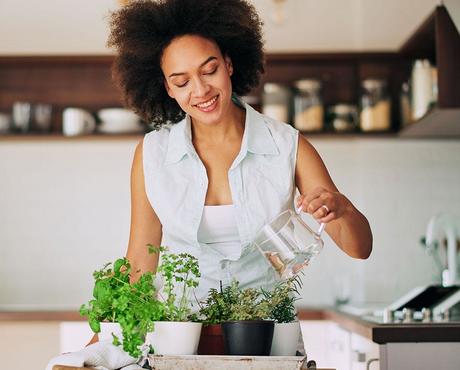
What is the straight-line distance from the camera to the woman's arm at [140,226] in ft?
7.00

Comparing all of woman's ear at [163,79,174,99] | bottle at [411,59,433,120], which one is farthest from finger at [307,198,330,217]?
bottle at [411,59,433,120]

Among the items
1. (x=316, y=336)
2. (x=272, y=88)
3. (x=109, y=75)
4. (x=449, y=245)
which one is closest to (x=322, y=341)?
(x=316, y=336)

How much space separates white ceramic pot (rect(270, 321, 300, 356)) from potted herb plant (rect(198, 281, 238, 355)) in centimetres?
9

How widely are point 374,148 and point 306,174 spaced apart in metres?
2.75

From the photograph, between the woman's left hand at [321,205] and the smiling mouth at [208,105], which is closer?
the woman's left hand at [321,205]

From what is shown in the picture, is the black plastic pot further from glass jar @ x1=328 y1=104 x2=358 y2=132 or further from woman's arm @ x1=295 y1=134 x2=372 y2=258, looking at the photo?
glass jar @ x1=328 y1=104 x2=358 y2=132

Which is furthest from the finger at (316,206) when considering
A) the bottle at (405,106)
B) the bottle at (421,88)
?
the bottle at (405,106)

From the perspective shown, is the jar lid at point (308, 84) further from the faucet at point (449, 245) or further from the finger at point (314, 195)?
the finger at point (314, 195)

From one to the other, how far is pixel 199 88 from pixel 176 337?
0.69 meters

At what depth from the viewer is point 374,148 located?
479 cm

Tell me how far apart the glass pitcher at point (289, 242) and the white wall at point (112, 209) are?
3.14 metres

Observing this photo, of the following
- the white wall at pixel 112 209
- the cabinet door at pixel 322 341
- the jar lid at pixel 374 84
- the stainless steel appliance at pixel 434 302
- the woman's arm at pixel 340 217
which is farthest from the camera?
the white wall at pixel 112 209

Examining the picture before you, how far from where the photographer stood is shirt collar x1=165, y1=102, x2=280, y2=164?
2.07 metres

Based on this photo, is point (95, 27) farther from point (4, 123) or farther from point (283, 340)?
point (283, 340)
